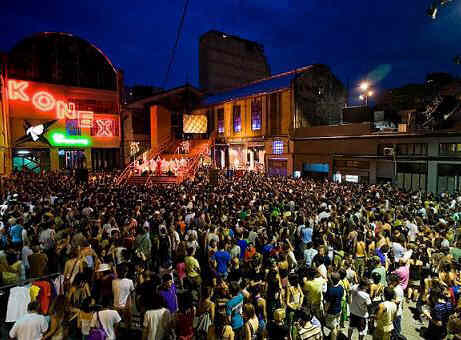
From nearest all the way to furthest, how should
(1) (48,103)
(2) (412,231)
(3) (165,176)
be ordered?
(2) (412,231), (3) (165,176), (1) (48,103)

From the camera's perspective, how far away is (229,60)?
40406 millimetres

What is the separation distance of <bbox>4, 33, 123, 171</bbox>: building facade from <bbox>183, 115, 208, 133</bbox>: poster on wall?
303 inches

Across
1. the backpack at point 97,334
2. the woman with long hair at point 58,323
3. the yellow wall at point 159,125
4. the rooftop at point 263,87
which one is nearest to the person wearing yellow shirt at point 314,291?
the backpack at point 97,334

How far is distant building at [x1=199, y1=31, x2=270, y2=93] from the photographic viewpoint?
127ft

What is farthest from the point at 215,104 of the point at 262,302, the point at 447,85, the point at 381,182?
the point at 262,302

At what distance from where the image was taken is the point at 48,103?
27.3m

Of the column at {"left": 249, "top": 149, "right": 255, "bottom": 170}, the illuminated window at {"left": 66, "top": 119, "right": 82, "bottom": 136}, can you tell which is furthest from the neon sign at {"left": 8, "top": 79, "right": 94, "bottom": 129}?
the column at {"left": 249, "top": 149, "right": 255, "bottom": 170}

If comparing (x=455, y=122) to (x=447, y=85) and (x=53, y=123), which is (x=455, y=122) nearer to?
(x=447, y=85)

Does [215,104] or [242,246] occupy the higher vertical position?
[215,104]

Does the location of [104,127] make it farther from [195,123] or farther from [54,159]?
[195,123]

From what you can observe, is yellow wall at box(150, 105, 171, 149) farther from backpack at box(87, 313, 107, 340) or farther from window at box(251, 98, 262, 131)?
backpack at box(87, 313, 107, 340)

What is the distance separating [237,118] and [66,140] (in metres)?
18.3

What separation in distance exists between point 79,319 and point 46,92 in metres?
29.6

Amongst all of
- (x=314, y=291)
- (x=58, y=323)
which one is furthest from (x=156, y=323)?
(x=314, y=291)
